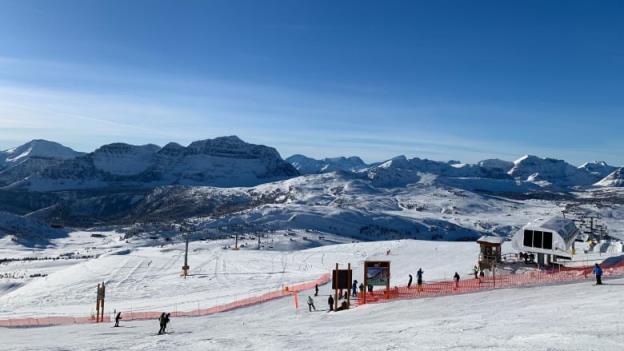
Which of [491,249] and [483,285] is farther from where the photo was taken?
[491,249]

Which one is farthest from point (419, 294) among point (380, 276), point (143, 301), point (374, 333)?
point (143, 301)

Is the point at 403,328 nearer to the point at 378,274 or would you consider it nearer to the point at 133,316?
the point at 378,274

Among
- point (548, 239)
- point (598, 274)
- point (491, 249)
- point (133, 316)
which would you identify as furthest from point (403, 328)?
point (548, 239)

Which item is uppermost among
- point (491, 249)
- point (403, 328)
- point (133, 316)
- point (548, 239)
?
point (548, 239)

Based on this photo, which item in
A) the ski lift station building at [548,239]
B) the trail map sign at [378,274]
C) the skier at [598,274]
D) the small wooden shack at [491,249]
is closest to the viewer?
the skier at [598,274]

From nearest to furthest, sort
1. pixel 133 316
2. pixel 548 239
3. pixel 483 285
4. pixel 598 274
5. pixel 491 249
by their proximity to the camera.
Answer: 1. pixel 598 274
2. pixel 483 285
3. pixel 133 316
4. pixel 548 239
5. pixel 491 249

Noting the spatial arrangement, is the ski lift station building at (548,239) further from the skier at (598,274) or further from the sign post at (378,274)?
the skier at (598,274)

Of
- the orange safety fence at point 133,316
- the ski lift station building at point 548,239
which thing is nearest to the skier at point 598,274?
the ski lift station building at point 548,239

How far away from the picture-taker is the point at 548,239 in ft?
147

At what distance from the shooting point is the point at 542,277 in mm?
31750

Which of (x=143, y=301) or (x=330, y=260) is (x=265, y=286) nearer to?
(x=143, y=301)

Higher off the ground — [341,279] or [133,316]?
[341,279]

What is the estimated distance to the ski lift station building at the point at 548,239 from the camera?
43.9 m

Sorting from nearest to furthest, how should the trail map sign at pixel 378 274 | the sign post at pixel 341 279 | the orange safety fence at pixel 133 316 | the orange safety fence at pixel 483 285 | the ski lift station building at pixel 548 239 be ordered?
the orange safety fence at pixel 483 285, the sign post at pixel 341 279, the trail map sign at pixel 378 274, the orange safety fence at pixel 133 316, the ski lift station building at pixel 548 239
